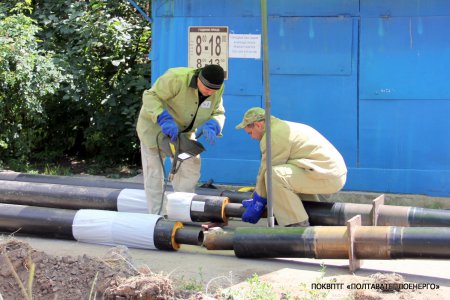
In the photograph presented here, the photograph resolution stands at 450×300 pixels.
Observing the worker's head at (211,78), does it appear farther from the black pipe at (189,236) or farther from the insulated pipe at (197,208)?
the black pipe at (189,236)

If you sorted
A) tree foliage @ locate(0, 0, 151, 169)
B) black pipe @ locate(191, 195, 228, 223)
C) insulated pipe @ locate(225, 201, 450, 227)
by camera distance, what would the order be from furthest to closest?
tree foliage @ locate(0, 0, 151, 169) → black pipe @ locate(191, 195, 228, 223) → insulated pipe @ locate(225, 201, 450, 227)

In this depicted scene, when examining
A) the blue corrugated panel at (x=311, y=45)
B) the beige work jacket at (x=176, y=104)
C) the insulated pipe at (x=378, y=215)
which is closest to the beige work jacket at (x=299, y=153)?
the insulated pipe at (x=378, y=215)

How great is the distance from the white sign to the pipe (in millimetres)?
2018

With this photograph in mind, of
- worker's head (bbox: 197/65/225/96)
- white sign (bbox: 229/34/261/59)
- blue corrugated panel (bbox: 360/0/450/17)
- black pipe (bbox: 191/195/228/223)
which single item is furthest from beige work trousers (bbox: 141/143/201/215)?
blue corrugated panel (bbox: 360/0/450/17)

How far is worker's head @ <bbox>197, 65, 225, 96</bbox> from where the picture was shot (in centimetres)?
643

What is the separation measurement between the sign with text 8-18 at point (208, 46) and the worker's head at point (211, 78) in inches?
65.5

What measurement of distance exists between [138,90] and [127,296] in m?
5.74

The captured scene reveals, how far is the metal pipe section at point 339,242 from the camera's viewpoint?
5.22 meters

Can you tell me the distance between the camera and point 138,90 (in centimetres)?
994

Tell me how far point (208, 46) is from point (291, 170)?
2604mm

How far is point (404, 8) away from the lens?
25.3 ft

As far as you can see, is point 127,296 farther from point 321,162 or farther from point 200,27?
point 200,27

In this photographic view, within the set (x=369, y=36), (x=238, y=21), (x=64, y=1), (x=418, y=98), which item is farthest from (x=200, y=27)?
(x=64, y=1)

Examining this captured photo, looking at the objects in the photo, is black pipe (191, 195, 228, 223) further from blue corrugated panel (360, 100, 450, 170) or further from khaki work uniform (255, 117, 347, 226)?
blue corrugated panel (360, 100, 450, 170)
